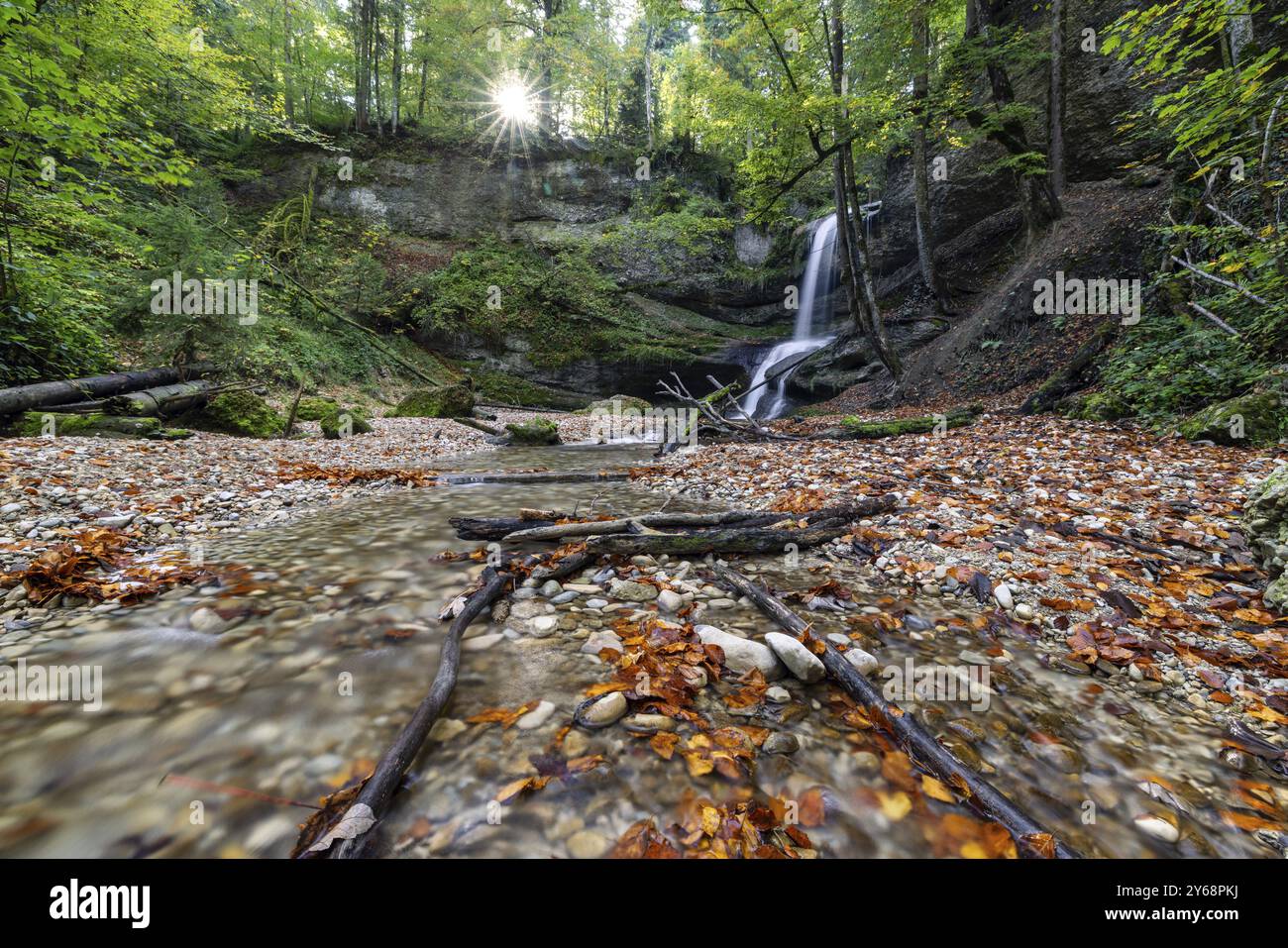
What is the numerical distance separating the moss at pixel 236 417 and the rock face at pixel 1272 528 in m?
14.6

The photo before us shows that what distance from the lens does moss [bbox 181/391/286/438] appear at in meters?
10.2

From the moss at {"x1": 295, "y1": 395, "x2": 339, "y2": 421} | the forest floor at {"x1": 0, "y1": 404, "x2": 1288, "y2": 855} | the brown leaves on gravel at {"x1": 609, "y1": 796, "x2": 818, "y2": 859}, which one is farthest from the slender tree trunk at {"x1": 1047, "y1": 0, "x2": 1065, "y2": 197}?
the moss at {"x1": 295, "y1": 395, "x2": 339, "y2": 421}

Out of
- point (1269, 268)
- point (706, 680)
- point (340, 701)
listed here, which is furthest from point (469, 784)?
point (1269, 268)

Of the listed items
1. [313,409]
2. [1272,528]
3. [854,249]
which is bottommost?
[1272,528]

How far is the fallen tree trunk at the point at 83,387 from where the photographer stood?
728 cm

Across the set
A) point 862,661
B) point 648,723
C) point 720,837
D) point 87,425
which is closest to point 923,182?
point 862,661

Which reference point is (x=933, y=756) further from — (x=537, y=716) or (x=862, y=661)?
(x=537, y=716)

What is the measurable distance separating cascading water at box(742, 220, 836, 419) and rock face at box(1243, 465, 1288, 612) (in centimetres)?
1687

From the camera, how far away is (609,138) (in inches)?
1169

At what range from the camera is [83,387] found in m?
8.32

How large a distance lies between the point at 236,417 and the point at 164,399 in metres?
1.19

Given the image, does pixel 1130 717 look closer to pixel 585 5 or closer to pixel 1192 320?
pixel 1192 320

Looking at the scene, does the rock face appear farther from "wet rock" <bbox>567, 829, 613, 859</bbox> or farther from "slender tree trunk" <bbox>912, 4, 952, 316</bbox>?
"slender tree trunk" <bbox>912, 4, 952, 316</bbox>

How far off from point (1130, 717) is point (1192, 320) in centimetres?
904
